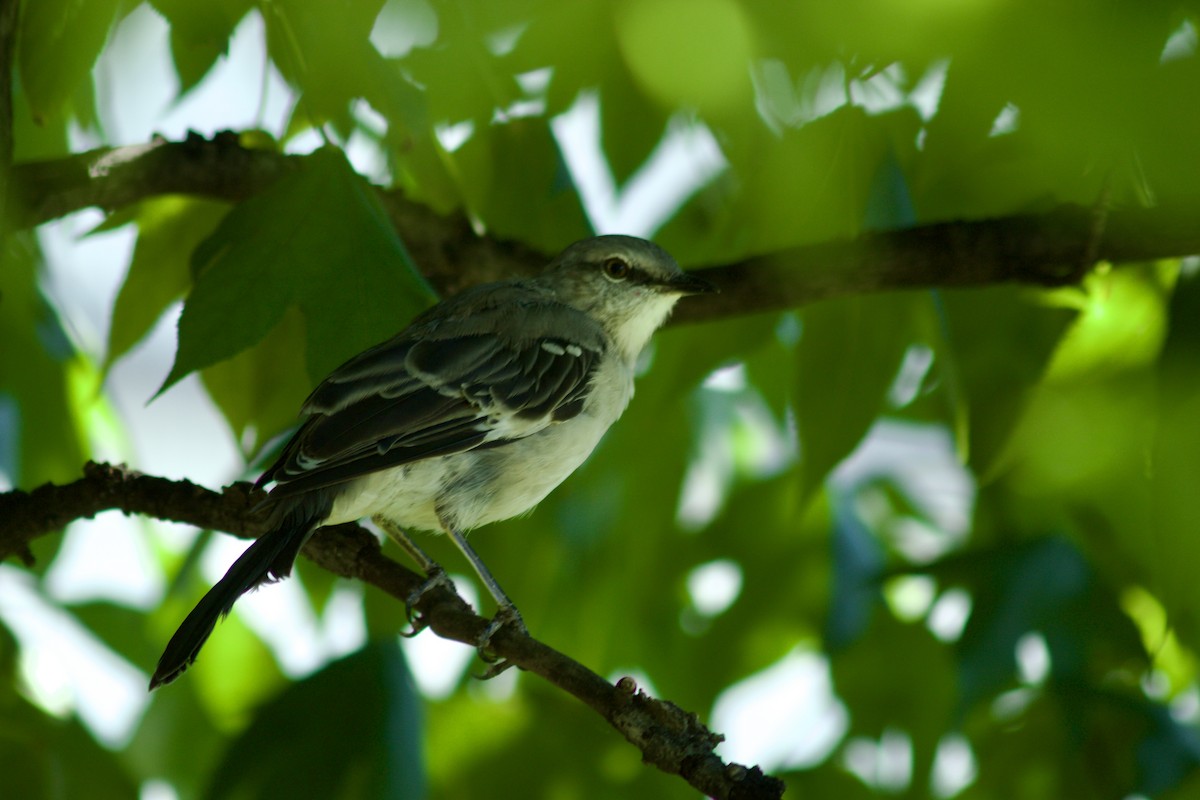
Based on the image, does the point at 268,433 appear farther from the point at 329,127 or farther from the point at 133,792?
the point at 133,792

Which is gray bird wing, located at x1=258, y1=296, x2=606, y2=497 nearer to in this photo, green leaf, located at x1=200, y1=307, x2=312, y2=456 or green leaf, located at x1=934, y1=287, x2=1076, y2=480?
green leaf, located at x1=200, y1=307, x2=312, y2=456

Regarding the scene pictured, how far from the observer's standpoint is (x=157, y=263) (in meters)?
3.58

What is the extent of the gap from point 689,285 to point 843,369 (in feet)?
1.90

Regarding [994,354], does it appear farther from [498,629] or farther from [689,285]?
[498,629]

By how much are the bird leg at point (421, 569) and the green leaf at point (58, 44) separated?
1368mm

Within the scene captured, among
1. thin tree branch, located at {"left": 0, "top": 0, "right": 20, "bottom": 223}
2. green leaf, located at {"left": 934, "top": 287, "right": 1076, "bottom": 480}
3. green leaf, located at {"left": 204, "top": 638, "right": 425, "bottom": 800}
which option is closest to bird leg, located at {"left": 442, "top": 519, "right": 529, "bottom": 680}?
green leaf, located at {"left": 204, "top": 638, "right": 425, "bottom": 800}

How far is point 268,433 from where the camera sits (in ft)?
10.1

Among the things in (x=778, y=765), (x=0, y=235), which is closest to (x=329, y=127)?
(x=0, y=235)

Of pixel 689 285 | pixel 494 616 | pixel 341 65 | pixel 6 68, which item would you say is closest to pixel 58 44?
pixel 6 68

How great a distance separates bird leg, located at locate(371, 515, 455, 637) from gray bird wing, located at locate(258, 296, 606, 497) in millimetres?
315

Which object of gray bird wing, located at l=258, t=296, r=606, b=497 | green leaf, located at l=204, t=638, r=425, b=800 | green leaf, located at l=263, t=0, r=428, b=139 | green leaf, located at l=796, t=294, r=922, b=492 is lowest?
green leaf, located at l=204, t=638, r=425, b=800

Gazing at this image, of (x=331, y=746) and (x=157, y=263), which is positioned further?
(x=157, y=263)

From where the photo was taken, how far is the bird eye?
394 cm

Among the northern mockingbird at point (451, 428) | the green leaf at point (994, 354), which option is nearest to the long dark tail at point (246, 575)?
the northern mockingbird at point (451, 428)
